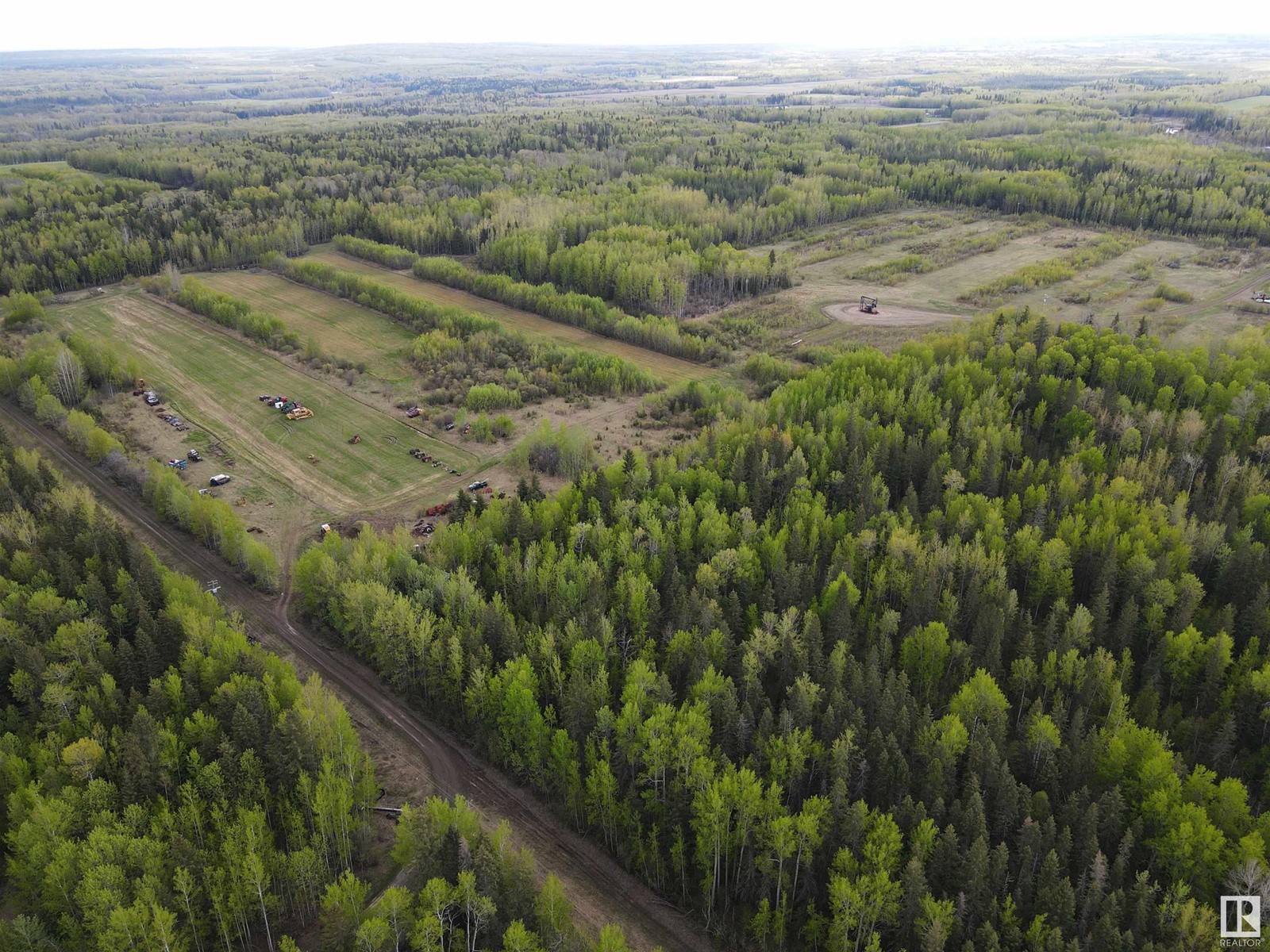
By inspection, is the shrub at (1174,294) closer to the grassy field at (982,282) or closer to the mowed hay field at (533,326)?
the grassy field at (982,282)

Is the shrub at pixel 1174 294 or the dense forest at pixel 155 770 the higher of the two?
the shrub at pixel 1174 294

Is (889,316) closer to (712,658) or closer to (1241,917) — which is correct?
(712,658)

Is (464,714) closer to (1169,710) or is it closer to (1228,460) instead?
(1169,710)

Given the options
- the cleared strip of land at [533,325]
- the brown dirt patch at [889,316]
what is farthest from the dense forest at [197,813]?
the brown dirt patch at [889,316]

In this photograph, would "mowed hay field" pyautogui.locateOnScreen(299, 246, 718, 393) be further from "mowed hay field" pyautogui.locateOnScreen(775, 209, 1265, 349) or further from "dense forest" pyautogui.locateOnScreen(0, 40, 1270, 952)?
"mowed hay field" pyautogui.locateOnScreen(775, 209, 1265, 349)

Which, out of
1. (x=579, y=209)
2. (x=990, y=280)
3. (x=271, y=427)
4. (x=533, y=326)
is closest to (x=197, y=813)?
(x=271, y=427)

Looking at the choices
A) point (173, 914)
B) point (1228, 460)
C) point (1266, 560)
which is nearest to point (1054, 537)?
point (1266, 560)
